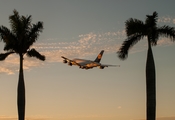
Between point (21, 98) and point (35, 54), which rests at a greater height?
point (35, 54)

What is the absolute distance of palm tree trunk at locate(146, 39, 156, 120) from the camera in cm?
3148

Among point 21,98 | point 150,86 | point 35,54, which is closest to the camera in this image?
point 150,86

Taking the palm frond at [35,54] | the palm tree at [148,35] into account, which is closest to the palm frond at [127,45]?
the palm tree at [148,35]

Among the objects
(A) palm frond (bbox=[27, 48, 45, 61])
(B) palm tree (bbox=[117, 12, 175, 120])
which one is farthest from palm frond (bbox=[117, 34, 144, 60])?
(A) palm frond (bbox=[27, 48, 45, 61])

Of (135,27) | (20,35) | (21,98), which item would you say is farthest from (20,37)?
(135,27)

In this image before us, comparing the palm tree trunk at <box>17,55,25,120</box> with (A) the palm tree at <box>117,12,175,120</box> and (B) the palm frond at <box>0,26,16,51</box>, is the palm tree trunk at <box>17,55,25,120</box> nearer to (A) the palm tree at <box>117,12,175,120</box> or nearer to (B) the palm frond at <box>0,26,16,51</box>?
(B) the palm frond at <box>0,26,16,51</box>

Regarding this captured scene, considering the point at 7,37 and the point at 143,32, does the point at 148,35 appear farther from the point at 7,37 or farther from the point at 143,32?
the point at 7,37

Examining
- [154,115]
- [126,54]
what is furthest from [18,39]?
[154,115]

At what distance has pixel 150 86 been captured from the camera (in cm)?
3206

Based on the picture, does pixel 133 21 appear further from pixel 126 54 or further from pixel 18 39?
pixel 18 39

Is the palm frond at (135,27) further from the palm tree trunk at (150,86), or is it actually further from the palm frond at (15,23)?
the palm frond at (15,23)

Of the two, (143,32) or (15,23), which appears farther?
(15,23)

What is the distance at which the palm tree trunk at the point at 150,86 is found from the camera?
31478 millimetres

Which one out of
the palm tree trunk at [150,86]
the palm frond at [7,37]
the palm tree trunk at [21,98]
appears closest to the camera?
the palm tree trunk at [150,86]
